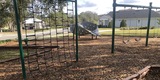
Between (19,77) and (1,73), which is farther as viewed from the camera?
(1,73)

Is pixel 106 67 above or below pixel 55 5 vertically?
below

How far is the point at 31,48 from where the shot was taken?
9180 mm

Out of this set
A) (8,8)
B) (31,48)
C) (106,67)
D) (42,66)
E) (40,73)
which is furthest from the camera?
(8,8)

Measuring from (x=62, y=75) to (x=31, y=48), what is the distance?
577 centimetres

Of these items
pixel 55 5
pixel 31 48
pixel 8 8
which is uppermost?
pixel 8 8

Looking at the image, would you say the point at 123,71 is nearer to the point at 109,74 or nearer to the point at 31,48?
the point at 109,74

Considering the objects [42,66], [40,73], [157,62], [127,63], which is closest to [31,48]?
[42,66]

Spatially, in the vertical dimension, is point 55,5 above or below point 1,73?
above

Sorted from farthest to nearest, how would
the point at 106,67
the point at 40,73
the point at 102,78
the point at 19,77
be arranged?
the point at 106,67, the point at 40,73, the point at 19,77, the point at 102,78

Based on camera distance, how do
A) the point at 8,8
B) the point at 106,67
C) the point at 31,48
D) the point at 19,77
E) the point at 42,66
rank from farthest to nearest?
the point at 8,8
the point at 31,48
the point at 42,66
the point at 106,67
the point at 19,77

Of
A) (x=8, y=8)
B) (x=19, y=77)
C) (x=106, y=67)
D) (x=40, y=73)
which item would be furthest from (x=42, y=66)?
(x=8, y=8)

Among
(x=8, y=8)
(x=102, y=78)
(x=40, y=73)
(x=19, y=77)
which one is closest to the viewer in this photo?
(x=102, y=78)

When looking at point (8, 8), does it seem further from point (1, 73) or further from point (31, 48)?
point (1, 73)

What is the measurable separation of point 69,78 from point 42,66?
1395mm
